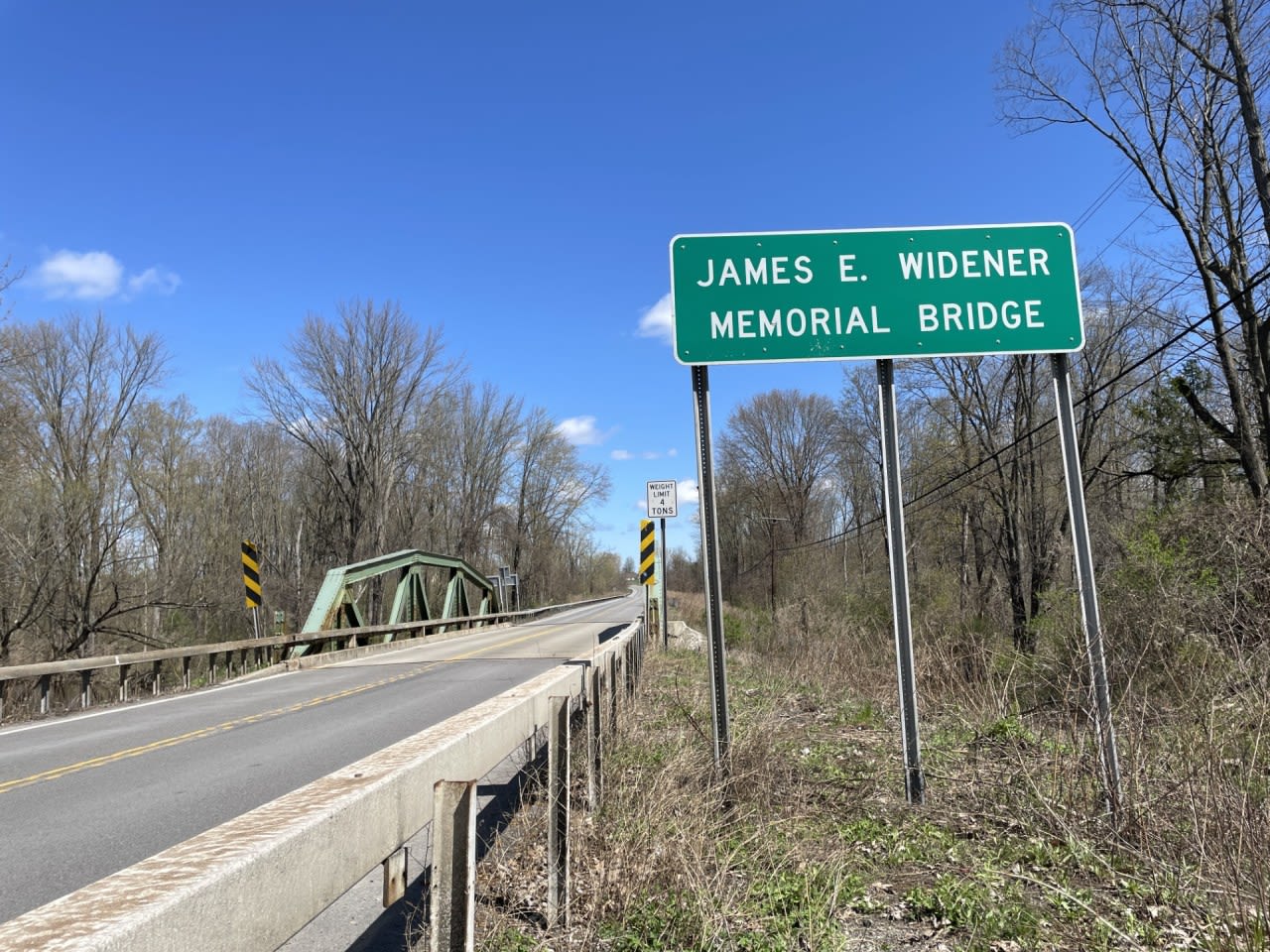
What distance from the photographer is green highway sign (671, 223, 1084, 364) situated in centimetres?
500

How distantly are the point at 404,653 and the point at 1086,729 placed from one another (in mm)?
17945

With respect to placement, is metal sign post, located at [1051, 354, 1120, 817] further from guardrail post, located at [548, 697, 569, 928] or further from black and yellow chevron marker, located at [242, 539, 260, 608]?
black and yellow chevron marker, located at [242, 539, 260, 608]

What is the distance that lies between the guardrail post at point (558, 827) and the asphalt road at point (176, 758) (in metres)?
2.82

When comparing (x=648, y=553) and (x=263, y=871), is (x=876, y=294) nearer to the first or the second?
(x=263, y=871)

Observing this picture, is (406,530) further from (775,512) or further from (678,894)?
(678,894)

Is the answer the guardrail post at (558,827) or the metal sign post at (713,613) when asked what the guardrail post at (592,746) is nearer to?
the metal sign post at (713,613)

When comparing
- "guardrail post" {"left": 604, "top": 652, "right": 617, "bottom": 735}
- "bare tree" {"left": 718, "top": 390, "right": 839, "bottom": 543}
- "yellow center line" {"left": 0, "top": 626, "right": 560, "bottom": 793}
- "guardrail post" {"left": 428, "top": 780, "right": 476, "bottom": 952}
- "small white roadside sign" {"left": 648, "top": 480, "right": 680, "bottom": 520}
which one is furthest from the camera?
"bare tree" {"left": 718, "top": 390, "right": 839, "bottom": 543}

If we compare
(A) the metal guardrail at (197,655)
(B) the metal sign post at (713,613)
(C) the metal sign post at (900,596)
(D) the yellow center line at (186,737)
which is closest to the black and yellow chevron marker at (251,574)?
(A) the metal guardrail at (197,655)

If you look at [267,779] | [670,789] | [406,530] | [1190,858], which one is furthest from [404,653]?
[406,530]

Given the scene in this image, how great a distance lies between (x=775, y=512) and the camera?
2085 inches

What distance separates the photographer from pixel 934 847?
4070 millimetres

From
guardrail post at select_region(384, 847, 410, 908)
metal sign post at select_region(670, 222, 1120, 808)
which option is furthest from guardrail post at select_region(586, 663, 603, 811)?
guardrail post at select_region(384, 847, 410, 908)

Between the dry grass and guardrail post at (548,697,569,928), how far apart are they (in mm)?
113

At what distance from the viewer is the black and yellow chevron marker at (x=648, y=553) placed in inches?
747
